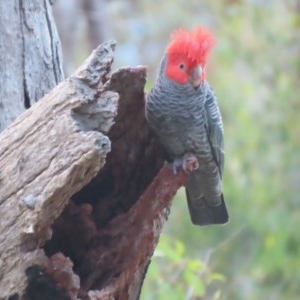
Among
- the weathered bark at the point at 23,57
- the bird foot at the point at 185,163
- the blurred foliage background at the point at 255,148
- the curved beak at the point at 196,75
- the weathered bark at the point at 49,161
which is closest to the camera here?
the weathered bark at the point at 49,161

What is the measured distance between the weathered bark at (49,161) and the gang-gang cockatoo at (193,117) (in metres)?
0.68

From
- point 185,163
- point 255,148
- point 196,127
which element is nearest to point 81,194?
point 185,163

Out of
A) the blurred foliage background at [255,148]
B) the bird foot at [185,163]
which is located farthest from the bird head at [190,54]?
the blurred foliage background at [255,148]

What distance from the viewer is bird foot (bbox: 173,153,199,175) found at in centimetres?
268

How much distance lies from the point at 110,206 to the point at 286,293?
384cm

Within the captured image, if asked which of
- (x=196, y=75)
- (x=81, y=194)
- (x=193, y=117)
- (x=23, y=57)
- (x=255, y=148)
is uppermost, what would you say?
(x=23, y=57)

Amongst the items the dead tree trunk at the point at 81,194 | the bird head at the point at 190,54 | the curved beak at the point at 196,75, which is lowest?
the dead tree trunk at the point at 81,194

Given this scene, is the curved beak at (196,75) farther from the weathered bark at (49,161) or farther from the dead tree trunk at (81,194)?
the weathered bark at (49,161)

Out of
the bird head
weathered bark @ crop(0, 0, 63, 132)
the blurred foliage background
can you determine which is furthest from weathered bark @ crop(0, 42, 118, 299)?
the blurred foliage background

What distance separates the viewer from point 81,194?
2652mm

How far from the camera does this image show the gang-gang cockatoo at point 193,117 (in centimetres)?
298

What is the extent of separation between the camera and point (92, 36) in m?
7.27

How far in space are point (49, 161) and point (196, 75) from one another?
0.99 metres

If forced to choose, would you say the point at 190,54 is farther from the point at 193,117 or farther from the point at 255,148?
the point at 255,148
